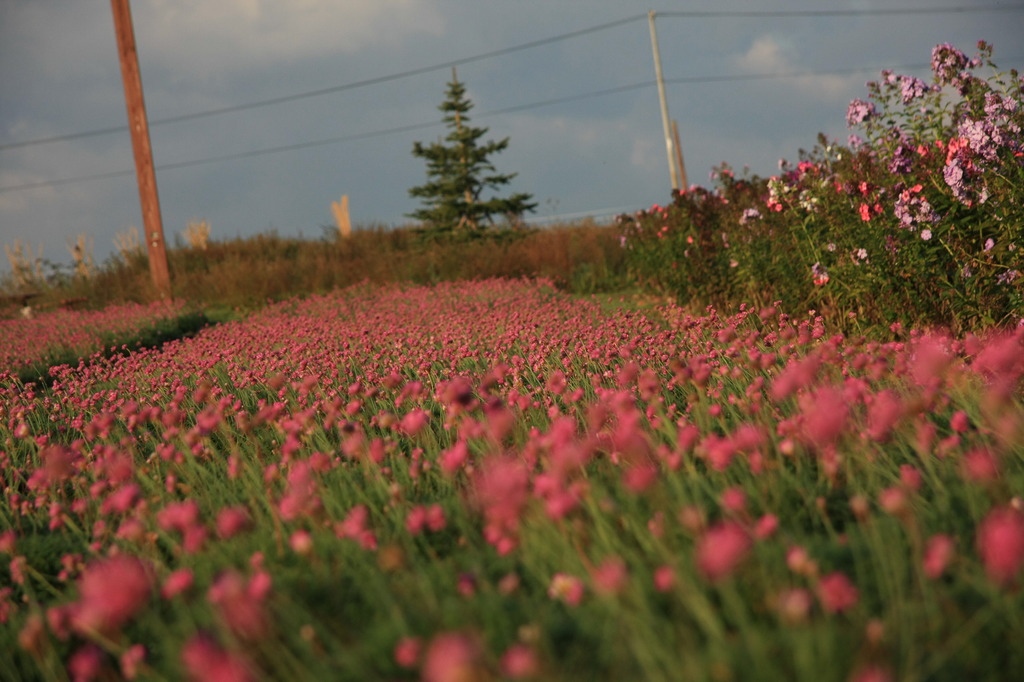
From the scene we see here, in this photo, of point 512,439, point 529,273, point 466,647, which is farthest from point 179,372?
point 529,273

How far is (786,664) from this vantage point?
1.46 m

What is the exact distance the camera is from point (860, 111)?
6.00 metres

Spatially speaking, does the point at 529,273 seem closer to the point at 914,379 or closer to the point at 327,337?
the point at 327,337

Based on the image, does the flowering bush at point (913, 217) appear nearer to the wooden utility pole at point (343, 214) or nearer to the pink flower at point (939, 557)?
the pink flower at point (939, 557)

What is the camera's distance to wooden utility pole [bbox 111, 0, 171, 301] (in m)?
14.0

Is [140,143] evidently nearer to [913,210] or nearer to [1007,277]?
[913,210]

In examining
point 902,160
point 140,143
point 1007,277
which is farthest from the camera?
point 140,143

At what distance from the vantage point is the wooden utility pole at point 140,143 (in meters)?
14.0

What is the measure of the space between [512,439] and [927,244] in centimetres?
358

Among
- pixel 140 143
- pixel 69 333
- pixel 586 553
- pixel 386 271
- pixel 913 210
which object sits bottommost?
pixel 586 553

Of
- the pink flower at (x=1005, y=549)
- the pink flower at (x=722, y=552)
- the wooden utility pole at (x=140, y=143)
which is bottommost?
the pink flower at (x=1005, y=549)

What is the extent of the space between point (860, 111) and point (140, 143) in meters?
13.0

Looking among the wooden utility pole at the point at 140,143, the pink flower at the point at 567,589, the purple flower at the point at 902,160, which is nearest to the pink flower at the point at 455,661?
the pink flower at the point at 567,589

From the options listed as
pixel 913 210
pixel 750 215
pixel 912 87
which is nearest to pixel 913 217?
pixel 913 210
